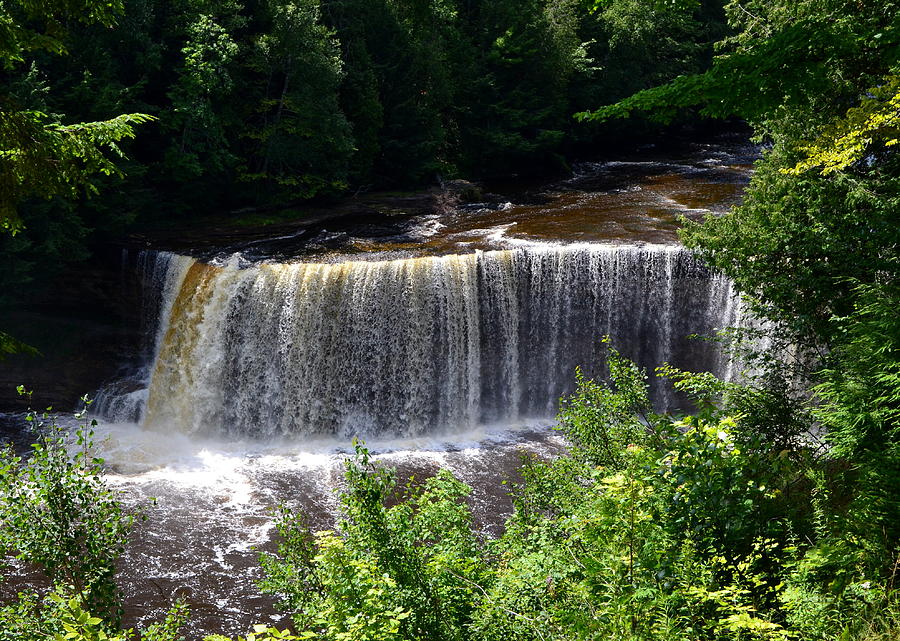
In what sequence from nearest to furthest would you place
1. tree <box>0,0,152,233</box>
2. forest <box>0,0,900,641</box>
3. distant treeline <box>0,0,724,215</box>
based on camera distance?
forest <box>0,0,900,641</box> → tree <box>0,0,152,233</box> → distant treeline <box>0,0,724,215</box>

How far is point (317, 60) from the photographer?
2042 cm

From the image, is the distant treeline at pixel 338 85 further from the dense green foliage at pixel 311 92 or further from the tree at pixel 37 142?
the tree at pixel 37 142

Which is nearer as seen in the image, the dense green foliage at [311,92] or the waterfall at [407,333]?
the waterfall at [407,333]

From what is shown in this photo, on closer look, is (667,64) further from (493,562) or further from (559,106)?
(493,562)

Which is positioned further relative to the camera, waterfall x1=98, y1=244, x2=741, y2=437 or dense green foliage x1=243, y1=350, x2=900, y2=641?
waterfall x1=98, y1=244, x2=741, y2=437

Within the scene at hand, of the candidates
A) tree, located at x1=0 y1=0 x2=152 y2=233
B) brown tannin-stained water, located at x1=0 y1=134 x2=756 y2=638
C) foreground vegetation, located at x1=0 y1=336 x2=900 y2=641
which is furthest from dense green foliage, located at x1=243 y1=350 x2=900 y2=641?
brown tannin-stained water, located at x1=0 y1=134 x2=756 y2=638

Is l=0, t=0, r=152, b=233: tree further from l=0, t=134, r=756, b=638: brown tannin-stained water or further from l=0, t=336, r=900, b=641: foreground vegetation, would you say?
l=0, t=134, r=756, b=638: brown tannin-stained water

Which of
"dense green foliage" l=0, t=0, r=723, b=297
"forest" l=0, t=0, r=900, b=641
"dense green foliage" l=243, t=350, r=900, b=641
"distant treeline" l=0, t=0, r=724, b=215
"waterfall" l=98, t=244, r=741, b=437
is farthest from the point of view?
"distant treeline" l=0, t=0, r=724, b=215

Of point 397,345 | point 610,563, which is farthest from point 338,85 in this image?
point 610,563

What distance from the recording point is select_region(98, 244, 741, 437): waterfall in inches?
607

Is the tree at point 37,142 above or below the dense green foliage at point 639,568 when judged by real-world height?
above

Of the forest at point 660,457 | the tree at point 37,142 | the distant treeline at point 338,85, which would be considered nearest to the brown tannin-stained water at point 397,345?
the forest at point 660,457

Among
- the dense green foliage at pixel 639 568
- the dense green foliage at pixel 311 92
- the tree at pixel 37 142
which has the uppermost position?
the dense green foliage at pixel 311 92

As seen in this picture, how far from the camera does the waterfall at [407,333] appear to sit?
15.4m
